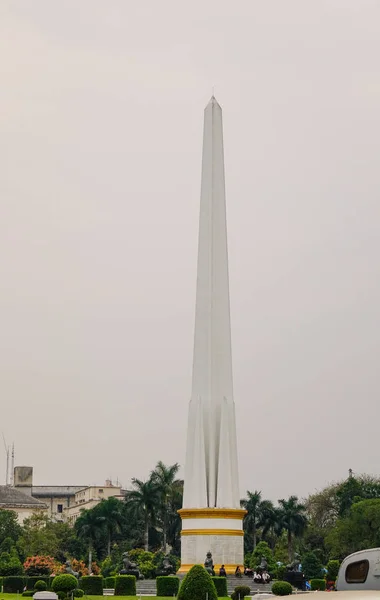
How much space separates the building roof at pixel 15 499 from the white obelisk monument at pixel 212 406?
64721mm

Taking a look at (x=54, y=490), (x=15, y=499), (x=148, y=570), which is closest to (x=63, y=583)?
(x=148, y=570)

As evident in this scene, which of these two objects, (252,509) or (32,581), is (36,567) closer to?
(32,581)

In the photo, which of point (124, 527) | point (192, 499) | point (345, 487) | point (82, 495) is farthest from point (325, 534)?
point (82, 495)

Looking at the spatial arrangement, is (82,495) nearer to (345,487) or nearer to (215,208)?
(345,487)

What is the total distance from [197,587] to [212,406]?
2071 cm

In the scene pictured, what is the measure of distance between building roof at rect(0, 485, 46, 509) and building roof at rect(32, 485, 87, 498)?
63.8 ft

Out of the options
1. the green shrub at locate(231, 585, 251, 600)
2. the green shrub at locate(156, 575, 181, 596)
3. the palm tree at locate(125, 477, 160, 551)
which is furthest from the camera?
the palm tree at locate(125, 477, 160, 551)

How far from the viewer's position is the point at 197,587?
2825 cm

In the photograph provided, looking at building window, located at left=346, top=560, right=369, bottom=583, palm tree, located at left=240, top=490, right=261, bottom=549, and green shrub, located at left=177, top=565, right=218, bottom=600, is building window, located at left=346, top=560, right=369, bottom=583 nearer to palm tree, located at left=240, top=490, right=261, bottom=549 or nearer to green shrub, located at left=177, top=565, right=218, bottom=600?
green shrub, located at left=177, top=565, right=218, bottom=600

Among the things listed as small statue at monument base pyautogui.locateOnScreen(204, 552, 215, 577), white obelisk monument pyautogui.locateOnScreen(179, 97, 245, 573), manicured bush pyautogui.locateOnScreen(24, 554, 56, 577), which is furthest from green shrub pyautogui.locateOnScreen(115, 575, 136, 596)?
manicured bush pyautogui.locateOnScreen(24, 554, 56, 577)

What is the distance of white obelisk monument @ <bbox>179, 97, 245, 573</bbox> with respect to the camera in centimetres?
4666

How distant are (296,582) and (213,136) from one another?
21376 mm

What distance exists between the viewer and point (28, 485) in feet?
408

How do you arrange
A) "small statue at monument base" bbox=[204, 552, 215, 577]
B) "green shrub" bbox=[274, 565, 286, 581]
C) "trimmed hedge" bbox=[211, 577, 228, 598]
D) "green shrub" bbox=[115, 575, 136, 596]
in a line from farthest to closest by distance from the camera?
"green shrub" bbox=[274, 565, 286, 581], "small statue at monument base" bbox=[204, 552, 215, 577], "green shrub" bbox=[115, 575, 136, 596], "trimmed hedge" bbox=[211, 577, 228, 598]
